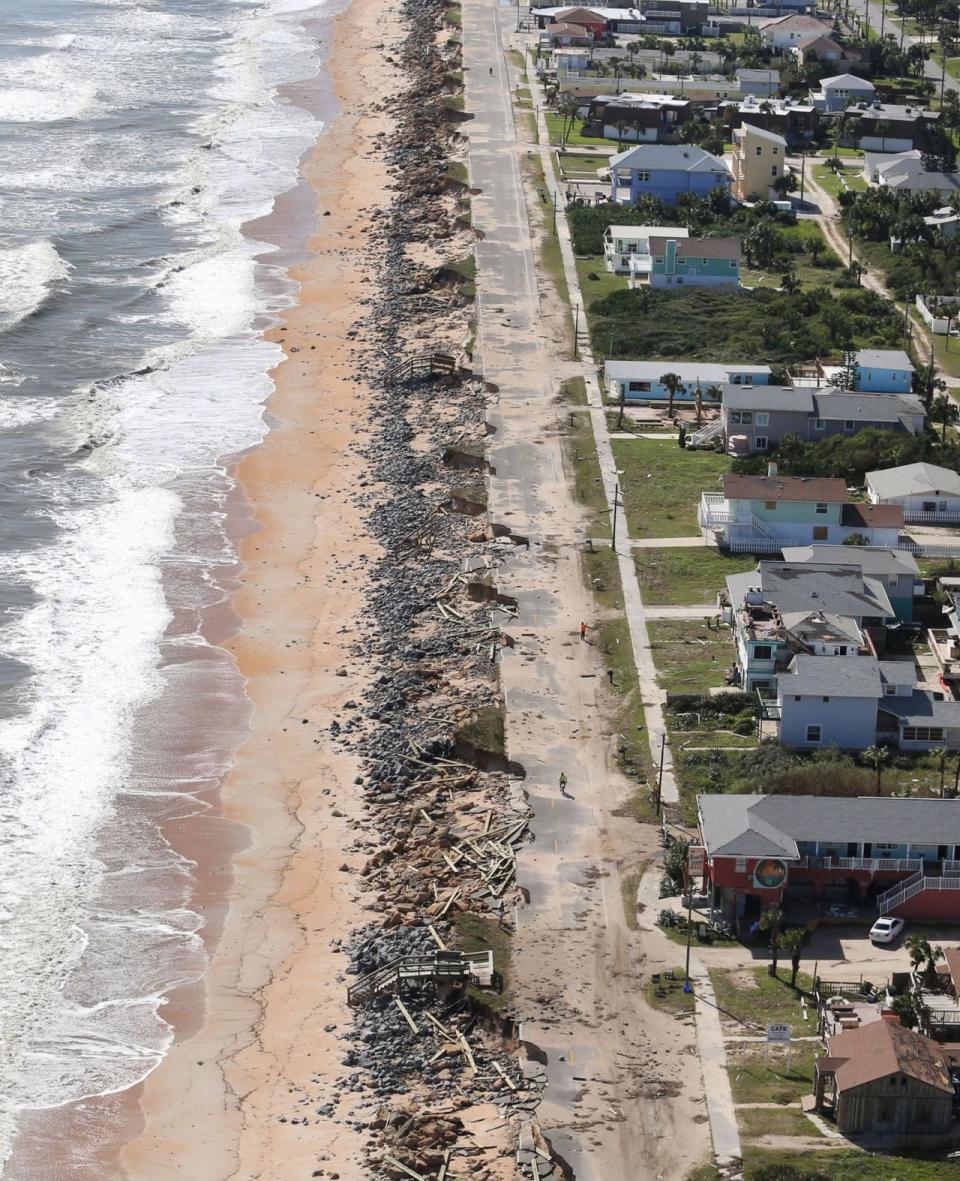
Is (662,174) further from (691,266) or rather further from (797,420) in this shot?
(797,420)

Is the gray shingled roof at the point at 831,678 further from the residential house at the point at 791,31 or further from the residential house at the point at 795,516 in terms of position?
the residential house at the point at 791,31

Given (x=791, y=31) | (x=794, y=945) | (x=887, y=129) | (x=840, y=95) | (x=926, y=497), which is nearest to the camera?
(x=794, y=945)

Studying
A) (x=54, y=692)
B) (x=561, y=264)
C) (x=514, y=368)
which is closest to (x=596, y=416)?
(x=514, y=368)

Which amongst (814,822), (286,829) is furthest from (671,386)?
(814,822)

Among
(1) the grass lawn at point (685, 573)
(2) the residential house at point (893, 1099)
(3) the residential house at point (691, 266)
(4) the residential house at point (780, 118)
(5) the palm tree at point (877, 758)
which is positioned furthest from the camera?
(4) the residential house at point (780, 118)

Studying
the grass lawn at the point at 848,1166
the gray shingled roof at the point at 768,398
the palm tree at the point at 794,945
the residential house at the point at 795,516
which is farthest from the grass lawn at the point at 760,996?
the gray shingled roof at the point at 768,398

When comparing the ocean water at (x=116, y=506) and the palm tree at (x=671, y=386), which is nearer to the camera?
the ocean water at (x=116, y=506)

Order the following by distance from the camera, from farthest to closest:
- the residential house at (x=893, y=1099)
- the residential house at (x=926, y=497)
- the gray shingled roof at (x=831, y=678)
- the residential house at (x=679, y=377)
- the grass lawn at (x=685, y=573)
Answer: the residential house at (x=679, y=377), the residential house at (x=926, y=497), the grass lawn at (x=685, y=573), the gray shingled roof at (x=831, y=678), the residential house at (x=893, y=1099)
